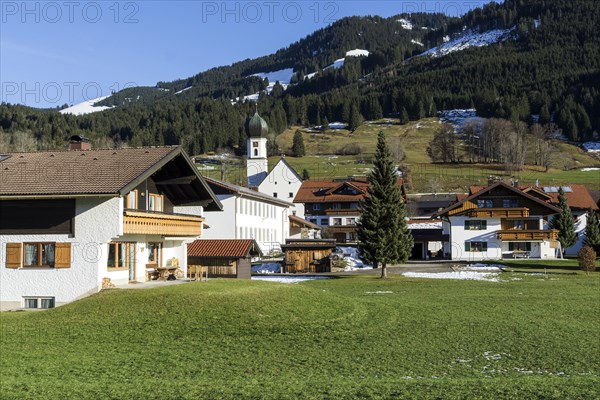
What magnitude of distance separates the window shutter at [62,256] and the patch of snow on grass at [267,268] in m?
30.8

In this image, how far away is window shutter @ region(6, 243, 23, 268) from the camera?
25875mm

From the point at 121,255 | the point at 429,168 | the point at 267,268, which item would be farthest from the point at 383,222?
the point at 429,168

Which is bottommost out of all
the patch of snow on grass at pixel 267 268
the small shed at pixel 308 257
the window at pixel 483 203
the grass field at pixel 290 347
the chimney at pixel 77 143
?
the grass field at pixel 290 347

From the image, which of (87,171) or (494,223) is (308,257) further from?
(87,171)

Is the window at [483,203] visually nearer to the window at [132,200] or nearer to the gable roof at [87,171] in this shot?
the gable roof at [87,171]

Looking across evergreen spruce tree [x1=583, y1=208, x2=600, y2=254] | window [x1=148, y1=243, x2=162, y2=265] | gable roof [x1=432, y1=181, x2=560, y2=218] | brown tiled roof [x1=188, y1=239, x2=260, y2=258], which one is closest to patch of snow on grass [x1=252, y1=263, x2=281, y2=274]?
brown tiled roof [x1=188, y1=239, x2=260, y2=258]

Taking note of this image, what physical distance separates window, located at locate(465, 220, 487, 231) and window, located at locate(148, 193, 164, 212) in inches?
1779

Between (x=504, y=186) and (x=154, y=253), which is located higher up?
(x=504, y=186)

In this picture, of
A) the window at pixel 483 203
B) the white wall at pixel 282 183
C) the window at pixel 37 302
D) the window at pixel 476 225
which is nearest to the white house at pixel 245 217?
the window at pixel 476 225

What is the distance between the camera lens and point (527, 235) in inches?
2672

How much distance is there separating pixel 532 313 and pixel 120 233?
16.2m

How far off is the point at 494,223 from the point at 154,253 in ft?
154

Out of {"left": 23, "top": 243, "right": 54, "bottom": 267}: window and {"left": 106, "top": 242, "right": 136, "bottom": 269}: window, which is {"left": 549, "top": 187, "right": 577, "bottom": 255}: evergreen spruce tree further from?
{"left": 23, "top": 243, "right": 54, "bottom": 267}: window

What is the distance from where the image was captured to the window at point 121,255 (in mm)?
26959
